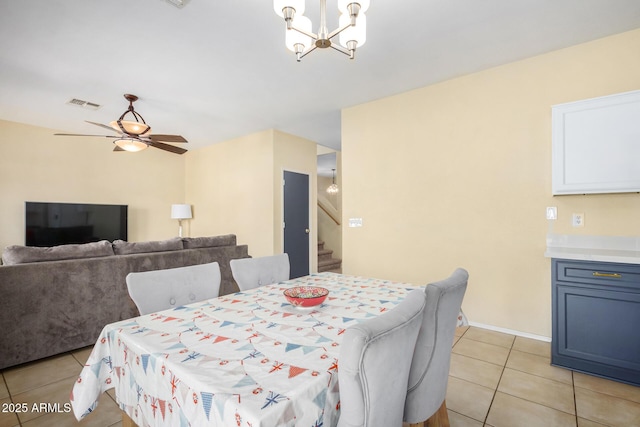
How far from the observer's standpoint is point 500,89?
9.50 feet

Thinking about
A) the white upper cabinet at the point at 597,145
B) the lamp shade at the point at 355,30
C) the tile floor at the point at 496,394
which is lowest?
the tile floor at the point at 496,394

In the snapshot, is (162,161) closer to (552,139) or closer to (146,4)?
(146,4)

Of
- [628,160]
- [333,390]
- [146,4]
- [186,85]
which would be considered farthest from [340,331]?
[186,85]

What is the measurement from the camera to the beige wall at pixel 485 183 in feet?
8.23

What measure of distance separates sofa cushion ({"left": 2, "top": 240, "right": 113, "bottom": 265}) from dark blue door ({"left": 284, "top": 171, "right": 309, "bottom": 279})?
106 inches

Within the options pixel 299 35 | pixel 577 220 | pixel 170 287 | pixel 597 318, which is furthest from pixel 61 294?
pixel 577 220

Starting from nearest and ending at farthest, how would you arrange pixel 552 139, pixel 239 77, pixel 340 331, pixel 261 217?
pixel 340 331, pixel 552 139, pixel 239 77, pixel 261 217

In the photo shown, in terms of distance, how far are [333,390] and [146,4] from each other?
102 inches

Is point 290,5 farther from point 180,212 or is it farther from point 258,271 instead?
point 180,212

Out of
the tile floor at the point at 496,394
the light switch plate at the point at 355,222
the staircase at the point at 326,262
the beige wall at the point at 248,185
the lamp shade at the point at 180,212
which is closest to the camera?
the tile floor at the point at 496,394

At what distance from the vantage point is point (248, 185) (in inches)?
205

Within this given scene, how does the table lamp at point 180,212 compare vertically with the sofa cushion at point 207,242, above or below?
above

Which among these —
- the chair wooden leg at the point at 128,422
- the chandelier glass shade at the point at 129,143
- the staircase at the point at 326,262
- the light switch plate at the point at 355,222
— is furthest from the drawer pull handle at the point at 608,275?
the chandelier glass shade at the point at 129,143

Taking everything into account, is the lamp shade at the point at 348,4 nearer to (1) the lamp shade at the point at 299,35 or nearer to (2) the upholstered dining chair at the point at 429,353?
(1) the lamp shade at the point at 299,35
